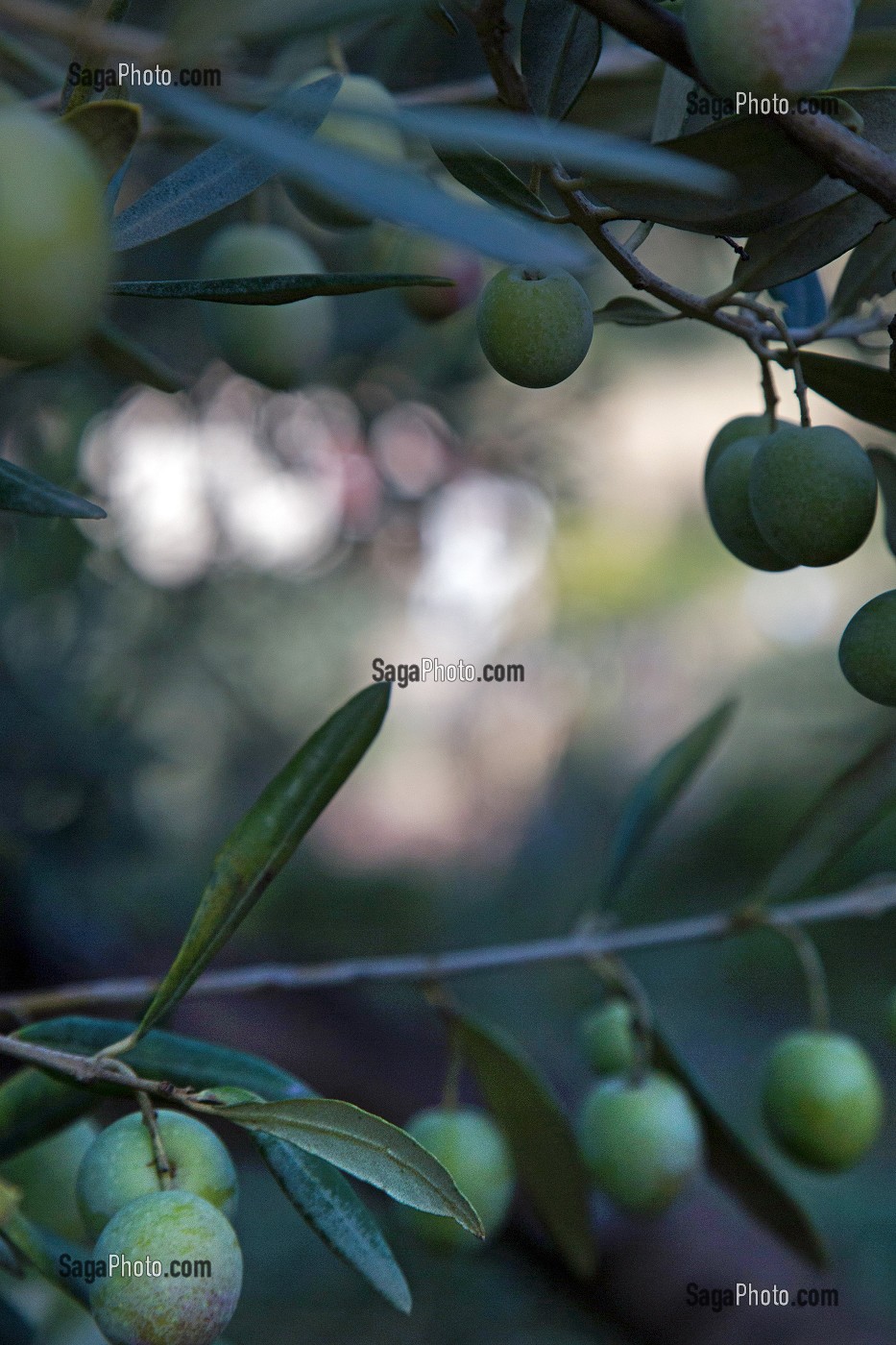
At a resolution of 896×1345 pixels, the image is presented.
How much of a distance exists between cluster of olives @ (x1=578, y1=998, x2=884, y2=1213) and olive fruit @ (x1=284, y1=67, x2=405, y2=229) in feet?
1.87

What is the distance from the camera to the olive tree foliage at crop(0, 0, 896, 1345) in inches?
10.8

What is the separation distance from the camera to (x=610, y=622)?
12.0ft

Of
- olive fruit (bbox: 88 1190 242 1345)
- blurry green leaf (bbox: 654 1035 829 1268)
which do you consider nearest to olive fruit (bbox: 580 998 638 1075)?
blurry green leaf (bbox: 654 1035 829 1268)

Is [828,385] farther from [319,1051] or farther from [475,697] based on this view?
[475,697]

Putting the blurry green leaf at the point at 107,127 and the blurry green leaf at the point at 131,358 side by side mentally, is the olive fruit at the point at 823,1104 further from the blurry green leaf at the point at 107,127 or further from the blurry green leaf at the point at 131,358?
the blurry green leaf at the point at 107,127

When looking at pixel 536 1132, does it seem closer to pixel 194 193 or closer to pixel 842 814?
pixel 842 814

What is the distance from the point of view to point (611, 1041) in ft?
2.89

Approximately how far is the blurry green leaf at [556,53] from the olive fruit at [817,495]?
0.49 ft

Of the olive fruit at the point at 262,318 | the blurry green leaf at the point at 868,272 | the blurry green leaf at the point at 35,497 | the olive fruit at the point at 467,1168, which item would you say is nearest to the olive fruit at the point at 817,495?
the blurry green leaf at the point at 868,272

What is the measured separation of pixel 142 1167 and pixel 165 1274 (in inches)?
2.3

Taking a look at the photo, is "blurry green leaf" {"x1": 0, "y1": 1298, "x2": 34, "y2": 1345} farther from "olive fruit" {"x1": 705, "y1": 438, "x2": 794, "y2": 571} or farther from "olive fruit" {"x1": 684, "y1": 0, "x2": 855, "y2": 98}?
"olive fruit" {"x1": 684, "y1": 0, "x2": 855, "y2": 98}

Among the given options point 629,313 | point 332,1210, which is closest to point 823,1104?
point 332,1210

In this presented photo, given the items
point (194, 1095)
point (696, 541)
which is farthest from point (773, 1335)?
point (696, 541)

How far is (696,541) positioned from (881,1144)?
221cm
